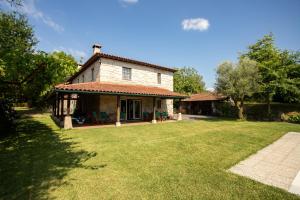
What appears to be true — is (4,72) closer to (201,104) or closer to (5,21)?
(5,21)

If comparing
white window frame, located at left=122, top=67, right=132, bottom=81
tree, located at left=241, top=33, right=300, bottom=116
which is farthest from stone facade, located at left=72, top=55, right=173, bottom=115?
tree, located at left=241, top=33, right=300, bottom=116

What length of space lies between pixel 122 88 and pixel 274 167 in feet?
39.2

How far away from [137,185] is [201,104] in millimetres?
29361

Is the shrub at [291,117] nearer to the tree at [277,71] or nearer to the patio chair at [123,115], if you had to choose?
the tree at [277,71]

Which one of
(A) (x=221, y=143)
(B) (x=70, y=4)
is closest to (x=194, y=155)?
(A) (x=221, y=143)

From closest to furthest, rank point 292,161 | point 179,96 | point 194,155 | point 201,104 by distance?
point 292,161 < point 194,155 < point 179,96 < point 201,104

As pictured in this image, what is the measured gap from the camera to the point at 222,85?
20.4 m

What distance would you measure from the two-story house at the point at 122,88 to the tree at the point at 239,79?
5886 mm

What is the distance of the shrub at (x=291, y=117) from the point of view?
18.8 m

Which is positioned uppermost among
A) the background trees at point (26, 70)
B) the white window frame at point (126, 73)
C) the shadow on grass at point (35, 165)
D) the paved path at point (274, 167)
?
the white window frame at point (126, 73)

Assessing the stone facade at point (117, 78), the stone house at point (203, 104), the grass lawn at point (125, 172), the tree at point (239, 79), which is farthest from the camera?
the stone house at point (203, 104)

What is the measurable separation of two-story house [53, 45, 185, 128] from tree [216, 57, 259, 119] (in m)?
5.89

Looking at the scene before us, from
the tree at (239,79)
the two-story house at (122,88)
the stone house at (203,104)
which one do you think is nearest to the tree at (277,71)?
the tree at (239,79)

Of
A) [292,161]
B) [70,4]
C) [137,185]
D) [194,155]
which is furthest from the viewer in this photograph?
[70,4]
